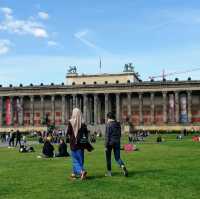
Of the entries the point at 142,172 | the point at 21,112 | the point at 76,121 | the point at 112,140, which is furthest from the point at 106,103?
the point at 76,121

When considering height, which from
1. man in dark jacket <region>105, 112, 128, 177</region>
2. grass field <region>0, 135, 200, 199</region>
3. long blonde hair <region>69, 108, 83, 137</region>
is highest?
long blonde hair <region>69, 108, 83, 137</region>

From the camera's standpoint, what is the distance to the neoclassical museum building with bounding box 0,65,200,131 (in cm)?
14238

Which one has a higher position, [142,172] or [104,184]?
[142,172]

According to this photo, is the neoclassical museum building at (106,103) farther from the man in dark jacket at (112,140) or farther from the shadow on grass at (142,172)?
the man in dark jacket at (112,140)

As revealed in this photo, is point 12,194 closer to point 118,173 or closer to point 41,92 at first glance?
point 118,173

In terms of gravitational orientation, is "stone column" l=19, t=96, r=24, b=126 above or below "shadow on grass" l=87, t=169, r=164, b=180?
above

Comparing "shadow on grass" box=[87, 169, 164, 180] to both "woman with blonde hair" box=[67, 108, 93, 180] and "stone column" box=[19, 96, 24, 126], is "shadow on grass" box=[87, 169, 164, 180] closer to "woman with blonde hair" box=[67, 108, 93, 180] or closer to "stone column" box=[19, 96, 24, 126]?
"woman with blonde hair" box=[67, 108, 93, 180]

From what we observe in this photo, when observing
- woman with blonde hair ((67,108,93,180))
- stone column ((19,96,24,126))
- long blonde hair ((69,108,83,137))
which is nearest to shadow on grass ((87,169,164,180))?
woman with blonde hair ((67,108,93,180))

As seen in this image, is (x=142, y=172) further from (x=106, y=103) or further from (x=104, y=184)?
(x=106, y=103)

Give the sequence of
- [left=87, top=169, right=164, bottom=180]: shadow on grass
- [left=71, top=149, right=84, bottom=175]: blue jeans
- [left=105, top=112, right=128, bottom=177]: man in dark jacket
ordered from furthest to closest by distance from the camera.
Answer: [left=105, top=112, right=128, bottom=177]: man in dark jacket → [left=87, top=169, right=164, bottom=180]: shadow on grass → [left=71, top=149, right=84, bottom=175]: blue jeans

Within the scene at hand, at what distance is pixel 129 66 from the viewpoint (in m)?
171

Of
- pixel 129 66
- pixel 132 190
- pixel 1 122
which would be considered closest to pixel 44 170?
pixel 132 190

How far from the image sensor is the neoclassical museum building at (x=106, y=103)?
142 m

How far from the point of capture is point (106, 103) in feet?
484
